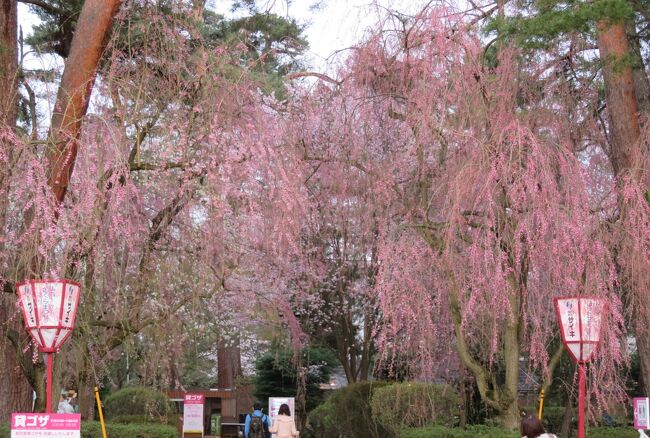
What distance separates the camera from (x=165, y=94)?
8922mm

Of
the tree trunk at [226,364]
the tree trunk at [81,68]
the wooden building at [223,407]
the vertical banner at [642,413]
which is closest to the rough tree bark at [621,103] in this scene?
the vertical banner at [642,413]

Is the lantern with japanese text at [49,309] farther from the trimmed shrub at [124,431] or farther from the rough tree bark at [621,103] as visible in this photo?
the rough tree bark at [621,103]

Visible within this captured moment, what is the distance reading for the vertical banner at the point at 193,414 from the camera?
1445 cm

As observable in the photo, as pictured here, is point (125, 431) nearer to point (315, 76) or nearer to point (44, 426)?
point (44, 426)

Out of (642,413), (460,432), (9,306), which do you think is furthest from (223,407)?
(9,306)

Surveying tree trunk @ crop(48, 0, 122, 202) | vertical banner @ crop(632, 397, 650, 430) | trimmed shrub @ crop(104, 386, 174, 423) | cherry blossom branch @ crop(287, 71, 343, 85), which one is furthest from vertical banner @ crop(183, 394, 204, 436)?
vertical banner @ crop(632, 397, 650, 430)

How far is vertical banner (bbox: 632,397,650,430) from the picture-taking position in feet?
34.9

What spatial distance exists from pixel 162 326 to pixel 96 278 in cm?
172

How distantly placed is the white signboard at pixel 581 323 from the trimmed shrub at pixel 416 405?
3.49m

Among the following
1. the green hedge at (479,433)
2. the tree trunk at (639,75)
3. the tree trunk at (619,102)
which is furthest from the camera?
the tree trunk at (639,75)

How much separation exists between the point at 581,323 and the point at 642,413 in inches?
140

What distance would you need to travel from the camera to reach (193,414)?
14523mm

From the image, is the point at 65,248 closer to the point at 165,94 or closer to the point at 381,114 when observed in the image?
the point at 165,94

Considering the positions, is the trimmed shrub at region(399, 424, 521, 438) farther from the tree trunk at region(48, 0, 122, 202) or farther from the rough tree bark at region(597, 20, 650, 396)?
the tree trunk at region(48, 0, 122, 202)
